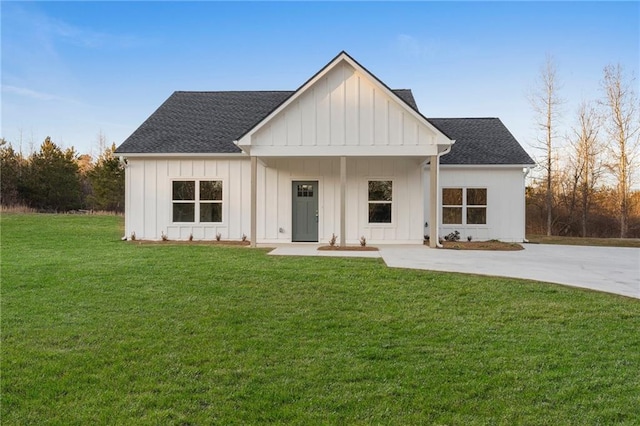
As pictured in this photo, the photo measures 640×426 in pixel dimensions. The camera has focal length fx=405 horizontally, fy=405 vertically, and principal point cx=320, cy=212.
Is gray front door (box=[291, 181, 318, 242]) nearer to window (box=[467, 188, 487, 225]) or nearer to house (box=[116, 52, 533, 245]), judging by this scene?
house (box=[116, 52, 533, 245])

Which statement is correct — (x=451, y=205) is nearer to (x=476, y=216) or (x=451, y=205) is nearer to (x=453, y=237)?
(x=476, y=216)

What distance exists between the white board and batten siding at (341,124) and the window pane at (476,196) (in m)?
4.15

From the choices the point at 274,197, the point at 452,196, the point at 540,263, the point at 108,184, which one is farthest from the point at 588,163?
the point at 108,184

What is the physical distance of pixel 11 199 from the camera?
3180cm

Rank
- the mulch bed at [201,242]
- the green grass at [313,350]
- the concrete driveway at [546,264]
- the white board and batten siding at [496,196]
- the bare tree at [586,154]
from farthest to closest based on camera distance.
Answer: the bare tree at [586,154] < the white board and batten siding at [496,196] < the mulch bed at [201,242] < the concrete driveway at [546,264] < the green grass at [313,350]

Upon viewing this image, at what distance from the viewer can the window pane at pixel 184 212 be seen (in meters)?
15.3

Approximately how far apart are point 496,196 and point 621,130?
1211cm

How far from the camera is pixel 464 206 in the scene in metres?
16.0

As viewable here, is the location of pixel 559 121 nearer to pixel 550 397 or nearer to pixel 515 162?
pixel 515 162

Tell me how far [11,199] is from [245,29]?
25.8 meters

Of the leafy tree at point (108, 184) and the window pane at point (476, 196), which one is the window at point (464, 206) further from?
the leafy tree at point (108, 184)

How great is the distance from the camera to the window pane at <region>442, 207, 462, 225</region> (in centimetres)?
1612

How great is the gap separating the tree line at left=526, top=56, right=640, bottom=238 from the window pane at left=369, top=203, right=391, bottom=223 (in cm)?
1117

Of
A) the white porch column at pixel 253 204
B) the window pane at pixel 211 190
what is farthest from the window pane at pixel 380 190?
the window pane at pixel 211 190
